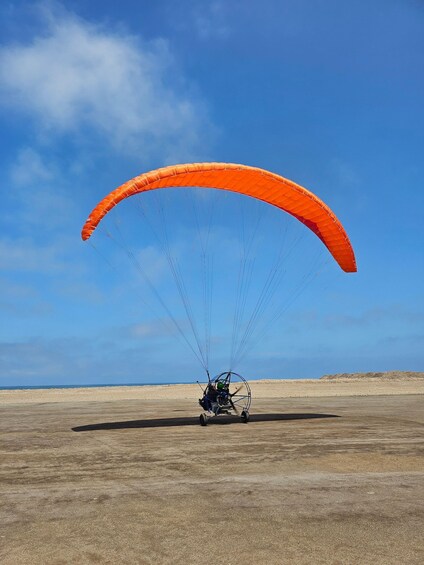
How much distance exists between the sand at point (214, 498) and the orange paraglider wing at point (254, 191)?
6.81m

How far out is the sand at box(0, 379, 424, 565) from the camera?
16.9 ft

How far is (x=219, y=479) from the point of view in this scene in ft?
27.3

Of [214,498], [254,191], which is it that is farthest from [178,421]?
[214,498]

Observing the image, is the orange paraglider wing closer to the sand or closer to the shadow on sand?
the shadow on sand

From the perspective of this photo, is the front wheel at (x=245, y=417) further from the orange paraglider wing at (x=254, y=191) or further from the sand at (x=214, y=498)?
the orange paraglider wing at (x=254, y=191)

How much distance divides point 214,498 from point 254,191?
1192cm

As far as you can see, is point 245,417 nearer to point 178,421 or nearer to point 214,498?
point 178,421

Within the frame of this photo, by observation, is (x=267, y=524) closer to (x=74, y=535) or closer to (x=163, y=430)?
(x=74, y=535)

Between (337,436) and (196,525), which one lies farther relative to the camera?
(337,436)

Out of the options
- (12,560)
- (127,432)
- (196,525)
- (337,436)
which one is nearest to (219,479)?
(196,525)

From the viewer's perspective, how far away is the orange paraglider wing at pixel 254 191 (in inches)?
575

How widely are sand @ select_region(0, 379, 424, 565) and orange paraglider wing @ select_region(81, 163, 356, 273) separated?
22.3 feet

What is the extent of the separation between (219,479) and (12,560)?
4036 millimetres

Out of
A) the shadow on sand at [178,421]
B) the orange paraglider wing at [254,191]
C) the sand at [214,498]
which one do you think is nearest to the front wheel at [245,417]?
the shadow on sand at [178,421]
